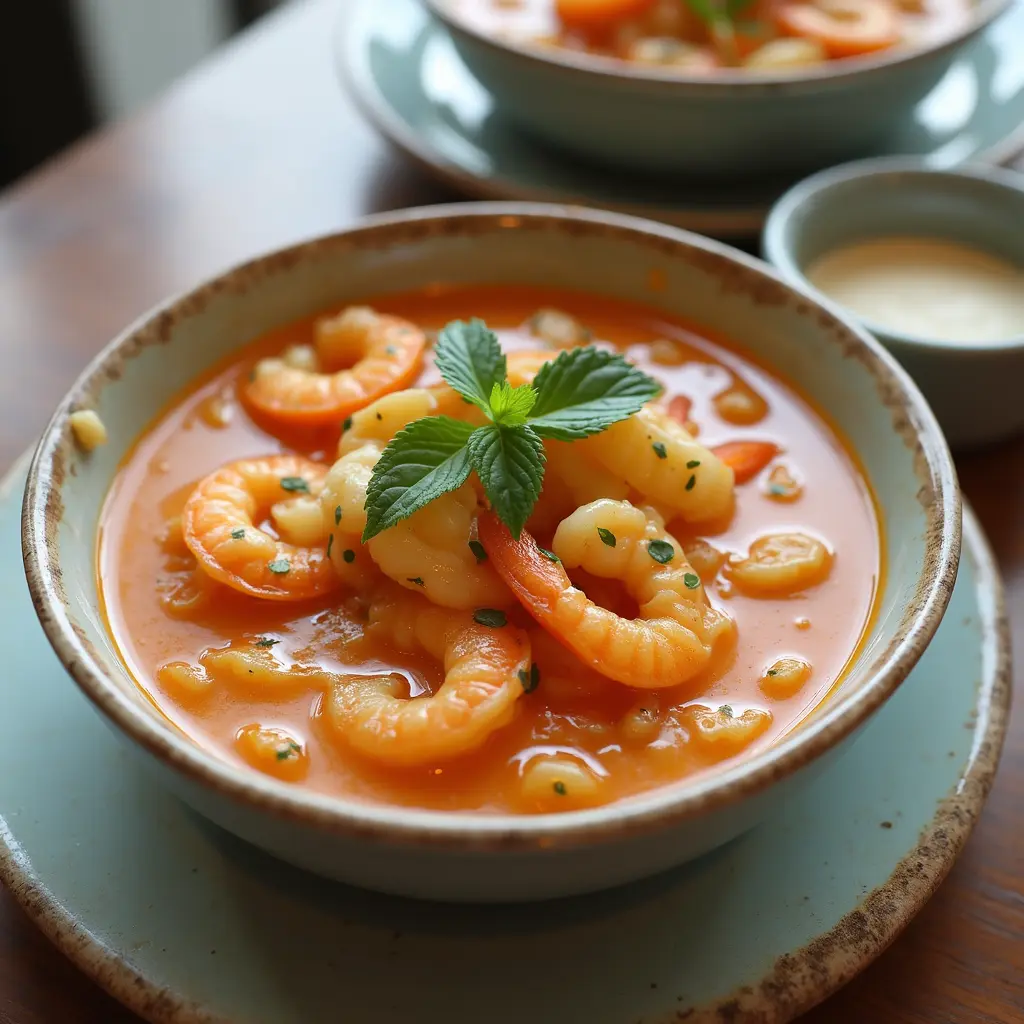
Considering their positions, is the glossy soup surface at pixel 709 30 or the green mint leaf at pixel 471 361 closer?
the green mint leaf at pixel 471 361

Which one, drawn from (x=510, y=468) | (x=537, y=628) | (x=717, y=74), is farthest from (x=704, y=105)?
(x=537, y=628)

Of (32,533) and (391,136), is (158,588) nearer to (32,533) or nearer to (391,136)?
(32,533)

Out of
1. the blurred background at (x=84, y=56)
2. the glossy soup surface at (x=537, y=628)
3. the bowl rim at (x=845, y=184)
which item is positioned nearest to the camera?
the glossy soup surface at (x=537, y=628)

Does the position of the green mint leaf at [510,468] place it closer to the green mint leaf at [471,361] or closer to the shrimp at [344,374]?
the green mint leaf at [471,361]

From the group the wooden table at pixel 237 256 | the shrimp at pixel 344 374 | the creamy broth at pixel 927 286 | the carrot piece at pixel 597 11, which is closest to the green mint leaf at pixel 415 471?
the shrimp at pixel 344 374

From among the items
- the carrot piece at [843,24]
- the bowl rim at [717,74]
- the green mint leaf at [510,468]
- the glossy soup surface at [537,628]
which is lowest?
the glossy soup surface at [537,628]

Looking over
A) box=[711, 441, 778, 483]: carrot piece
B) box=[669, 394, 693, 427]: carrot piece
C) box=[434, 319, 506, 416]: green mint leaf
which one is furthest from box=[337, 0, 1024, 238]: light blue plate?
box=[434, 319, 506, 416]: green mint leaf

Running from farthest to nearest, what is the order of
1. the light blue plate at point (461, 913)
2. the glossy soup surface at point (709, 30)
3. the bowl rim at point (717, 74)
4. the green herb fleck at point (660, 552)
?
the glossy soup surface at point (709, 30), the bowl rim at point (717, 74), the green herb fleck at point (660, 552), the light blue plate at point (461, 913)
